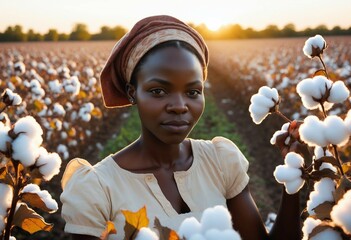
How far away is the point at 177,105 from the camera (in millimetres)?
1524

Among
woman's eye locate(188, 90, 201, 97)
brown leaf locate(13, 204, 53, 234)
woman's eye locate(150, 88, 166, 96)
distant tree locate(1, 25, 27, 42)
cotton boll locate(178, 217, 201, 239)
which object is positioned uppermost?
distant tree locate(1, 25, 27, 42)

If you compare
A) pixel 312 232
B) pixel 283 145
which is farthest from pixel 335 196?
pixel 283 145

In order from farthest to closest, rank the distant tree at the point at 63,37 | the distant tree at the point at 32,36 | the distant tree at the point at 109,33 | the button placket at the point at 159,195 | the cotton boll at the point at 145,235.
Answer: the distant tree at the point at 63,37
the distant tree at the point at 109,33
the distant tree at the point at 32,36
the button placket at the point at 159,195
the cotton boll at the point at 145,235

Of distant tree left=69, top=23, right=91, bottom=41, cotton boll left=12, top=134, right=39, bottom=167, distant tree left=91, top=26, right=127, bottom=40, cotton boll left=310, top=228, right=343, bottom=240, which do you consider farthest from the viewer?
distant tree left=69, top=23, right=91, bottom=41

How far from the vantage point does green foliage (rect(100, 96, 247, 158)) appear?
6979 mm

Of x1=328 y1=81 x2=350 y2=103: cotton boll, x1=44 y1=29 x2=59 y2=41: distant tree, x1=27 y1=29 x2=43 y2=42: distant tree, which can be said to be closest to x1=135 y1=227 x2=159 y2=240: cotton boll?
x1=328 y1=81 x2=350 y2=103: cotton boll

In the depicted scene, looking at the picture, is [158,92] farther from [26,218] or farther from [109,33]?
[109,33]

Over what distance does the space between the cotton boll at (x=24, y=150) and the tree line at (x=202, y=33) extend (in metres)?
56.9

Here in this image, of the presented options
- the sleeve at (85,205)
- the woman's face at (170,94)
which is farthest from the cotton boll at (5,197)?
the woman's face at (170,94)

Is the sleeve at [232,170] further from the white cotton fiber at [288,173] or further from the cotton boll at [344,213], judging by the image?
the cotton boll at [344,213]

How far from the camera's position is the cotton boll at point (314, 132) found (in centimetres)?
94

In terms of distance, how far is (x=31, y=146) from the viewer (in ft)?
3.29

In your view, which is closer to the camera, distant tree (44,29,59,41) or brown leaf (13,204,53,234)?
brown leaf (13,204,53,234)

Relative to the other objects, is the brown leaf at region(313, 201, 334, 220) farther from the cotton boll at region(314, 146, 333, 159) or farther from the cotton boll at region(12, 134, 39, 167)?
the cotton boll at region(12, 134, 39, 167)
